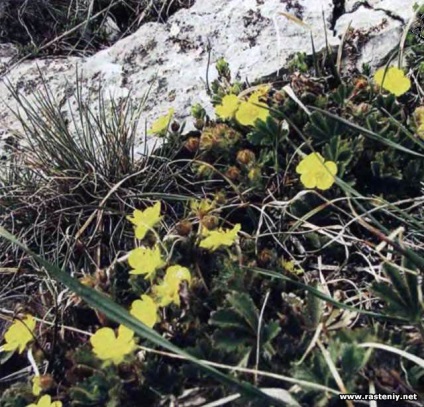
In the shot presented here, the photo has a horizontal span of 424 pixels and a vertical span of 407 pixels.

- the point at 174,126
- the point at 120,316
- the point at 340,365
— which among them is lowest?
the point at 340,365

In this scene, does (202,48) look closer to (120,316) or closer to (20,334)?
(20,334)

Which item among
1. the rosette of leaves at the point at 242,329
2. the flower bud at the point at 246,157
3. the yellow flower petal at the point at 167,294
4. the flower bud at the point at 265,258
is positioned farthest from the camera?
the flower bud at the point at 246,157

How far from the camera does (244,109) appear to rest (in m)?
2.13

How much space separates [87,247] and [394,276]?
998 millimetres

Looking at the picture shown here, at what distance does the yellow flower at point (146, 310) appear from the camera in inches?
68.7

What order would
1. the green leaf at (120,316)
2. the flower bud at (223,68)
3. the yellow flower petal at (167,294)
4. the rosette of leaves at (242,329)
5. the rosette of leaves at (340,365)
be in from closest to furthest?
the green leaf at (120,316), the rosette of leaves at (340,365), the rosette of leaves at (242,329), the yellow flower petal at (167,294), the flower bud at (223,68)

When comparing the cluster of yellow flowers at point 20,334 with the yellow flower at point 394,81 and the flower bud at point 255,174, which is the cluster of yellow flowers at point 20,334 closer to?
the flower bud at point 255,174

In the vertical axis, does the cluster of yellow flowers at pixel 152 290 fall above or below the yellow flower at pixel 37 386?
above

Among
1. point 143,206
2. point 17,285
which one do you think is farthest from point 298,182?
point 17,285

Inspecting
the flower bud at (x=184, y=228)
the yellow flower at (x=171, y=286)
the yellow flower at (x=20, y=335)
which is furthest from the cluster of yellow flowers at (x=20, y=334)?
the flower bud at (x=184, y=228)

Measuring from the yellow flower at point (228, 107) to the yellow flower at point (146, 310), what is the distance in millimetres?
694

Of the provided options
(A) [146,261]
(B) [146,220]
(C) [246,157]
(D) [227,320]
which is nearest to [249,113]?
(C) [246,157]

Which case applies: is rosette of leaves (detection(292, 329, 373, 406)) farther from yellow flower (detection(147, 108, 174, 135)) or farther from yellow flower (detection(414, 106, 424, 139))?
yellow flower (detection(147, 108, 174, 135))

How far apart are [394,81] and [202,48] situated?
82 cm
